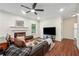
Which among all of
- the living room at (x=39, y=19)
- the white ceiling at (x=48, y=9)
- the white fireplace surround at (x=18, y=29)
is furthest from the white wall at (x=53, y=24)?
the white fireplace surround at (x=18, y=29)

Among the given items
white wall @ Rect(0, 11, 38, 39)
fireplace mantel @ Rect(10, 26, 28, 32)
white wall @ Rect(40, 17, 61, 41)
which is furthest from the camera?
white wall @ Rect(40, 17, 61, 41)

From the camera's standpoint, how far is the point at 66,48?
188 centimetres

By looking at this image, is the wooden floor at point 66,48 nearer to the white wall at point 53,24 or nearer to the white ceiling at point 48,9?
the white wall at point 53,24

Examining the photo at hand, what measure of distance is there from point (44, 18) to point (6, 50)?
1045mm

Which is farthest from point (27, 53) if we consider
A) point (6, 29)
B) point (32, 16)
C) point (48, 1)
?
point (48, 1)

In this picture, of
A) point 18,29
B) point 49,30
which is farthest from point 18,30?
point 49,30

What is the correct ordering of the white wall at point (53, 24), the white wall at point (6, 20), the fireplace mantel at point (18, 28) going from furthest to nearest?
1. the white wall at point (53, 24)
2. the fireplace mantel at point (18, 28)
3. the white wall at point (6, 20)

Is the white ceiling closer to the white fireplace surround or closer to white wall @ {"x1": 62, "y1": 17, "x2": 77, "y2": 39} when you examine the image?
white wall @ {"x1": 62, "y1": 17, "x2": 77, "y2": 39}

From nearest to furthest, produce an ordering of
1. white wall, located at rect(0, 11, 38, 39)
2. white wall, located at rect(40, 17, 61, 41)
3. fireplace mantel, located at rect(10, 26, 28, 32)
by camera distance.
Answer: white wall, located at rect(0, 11, 38, 39) < fireplace mantel, located at rect(10, 26, 28, 32) < white wall, located at rect(40, 17, 61, 41)

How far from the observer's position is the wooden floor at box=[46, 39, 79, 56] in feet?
5.70

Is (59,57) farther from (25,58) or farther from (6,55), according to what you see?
(6,55)

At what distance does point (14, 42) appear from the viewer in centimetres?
185

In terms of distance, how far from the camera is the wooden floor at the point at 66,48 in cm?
174

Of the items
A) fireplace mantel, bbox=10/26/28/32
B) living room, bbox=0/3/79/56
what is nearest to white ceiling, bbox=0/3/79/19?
living room, bbox=0/3/79/56
